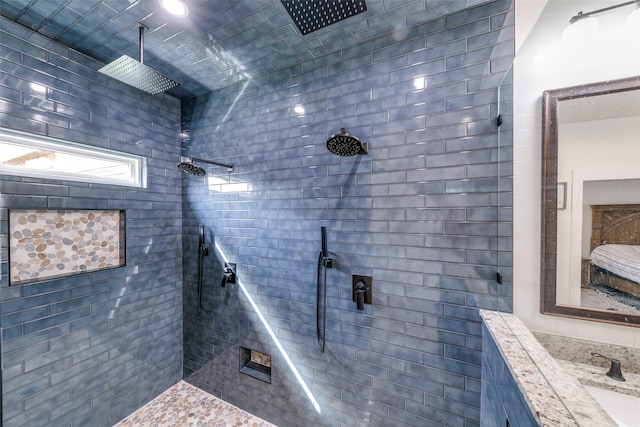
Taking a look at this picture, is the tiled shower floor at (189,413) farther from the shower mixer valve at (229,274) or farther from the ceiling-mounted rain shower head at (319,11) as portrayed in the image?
the ceiling-mounted rain shower head at (319,11)

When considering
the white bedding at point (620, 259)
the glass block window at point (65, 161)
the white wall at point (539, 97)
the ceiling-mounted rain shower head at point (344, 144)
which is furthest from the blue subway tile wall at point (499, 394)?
the glass block window at point (65, 161)

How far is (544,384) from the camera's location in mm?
824

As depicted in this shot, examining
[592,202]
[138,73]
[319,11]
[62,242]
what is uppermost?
[319,11]

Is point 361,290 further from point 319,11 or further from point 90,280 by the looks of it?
point 90,280

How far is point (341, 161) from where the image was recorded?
1698 mm

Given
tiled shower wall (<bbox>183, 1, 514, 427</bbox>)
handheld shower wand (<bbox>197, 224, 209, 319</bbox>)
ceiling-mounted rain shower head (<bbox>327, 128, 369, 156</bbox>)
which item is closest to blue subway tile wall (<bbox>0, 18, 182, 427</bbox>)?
handheld shower wand (<bbox>197, 224, 209, 319</bbox>)

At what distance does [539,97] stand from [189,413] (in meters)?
3.35

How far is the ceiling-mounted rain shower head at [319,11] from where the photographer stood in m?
1.27

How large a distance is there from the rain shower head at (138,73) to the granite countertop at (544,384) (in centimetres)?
245

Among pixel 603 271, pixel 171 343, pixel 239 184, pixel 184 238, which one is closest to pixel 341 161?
pixel 239 184

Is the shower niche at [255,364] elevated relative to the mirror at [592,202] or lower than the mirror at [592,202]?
lower

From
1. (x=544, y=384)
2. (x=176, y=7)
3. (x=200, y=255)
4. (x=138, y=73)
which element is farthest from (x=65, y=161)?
(x=544, y=384)

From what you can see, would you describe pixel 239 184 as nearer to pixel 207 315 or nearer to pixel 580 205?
pixel 207 315

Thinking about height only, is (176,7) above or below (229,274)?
above
